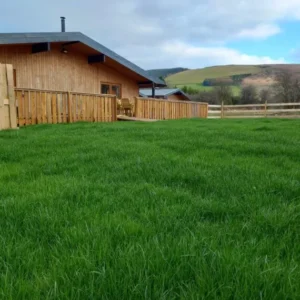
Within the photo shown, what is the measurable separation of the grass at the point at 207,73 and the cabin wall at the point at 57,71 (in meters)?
46.2

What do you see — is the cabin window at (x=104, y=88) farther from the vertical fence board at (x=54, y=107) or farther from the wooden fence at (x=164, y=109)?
the vertical fence board at (x=54, y=107)

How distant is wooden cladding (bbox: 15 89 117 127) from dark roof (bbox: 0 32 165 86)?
9.13ft

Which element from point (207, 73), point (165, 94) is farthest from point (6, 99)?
point (207, 73)

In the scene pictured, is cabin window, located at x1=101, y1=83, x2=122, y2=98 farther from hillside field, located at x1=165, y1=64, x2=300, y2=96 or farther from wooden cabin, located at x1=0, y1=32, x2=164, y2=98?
hillside field, located at x1=165, y1=64, x2=300, y2=96

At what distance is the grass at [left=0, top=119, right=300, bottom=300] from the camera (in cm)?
140

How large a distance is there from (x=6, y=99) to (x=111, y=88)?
10.6 meters

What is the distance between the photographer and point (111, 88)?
60.7 ft

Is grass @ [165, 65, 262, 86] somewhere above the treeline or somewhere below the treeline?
above

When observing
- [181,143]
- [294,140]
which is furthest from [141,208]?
[294,140]

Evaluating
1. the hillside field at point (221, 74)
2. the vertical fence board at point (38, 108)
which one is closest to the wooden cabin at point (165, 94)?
the vertical fence board at point (38, 108)

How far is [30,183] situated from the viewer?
3074mm

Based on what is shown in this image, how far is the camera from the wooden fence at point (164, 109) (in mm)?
15209

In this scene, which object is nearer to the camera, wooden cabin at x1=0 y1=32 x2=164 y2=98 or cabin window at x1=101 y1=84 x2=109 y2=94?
wooden cabin at x1=0 y1=32 x2=164 y2=98

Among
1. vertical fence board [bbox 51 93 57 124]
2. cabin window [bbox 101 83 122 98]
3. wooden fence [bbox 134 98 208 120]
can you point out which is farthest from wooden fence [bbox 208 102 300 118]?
vertical fence board [bbox 51 93 57 124]
